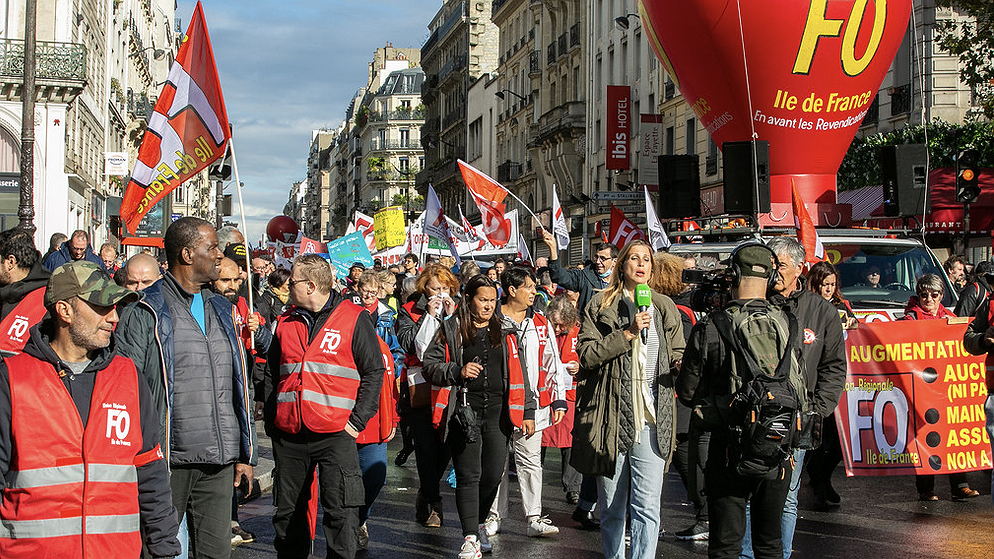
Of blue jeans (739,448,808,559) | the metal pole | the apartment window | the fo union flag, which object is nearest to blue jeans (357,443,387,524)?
the fo union flag

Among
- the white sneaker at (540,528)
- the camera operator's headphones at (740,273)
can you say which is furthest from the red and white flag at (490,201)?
the camera operator's headphones at (740,273)

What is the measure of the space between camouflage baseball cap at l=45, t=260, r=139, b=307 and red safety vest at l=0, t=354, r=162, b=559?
210 millimetres

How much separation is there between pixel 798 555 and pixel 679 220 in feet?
22.1

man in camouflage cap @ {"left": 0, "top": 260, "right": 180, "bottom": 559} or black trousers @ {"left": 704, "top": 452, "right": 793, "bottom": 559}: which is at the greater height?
man in camouflage cap @ {"left": 0, "top": 260, "right": 180, "bottom": 559}

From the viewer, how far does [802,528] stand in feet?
26.1

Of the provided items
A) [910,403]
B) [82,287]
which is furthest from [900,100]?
[82,287]

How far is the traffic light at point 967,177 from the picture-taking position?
14828 mm

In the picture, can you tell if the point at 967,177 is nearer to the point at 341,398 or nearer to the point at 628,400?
the point at 628,400

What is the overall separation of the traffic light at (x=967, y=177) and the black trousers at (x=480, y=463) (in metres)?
9.72

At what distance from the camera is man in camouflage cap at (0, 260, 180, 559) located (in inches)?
137

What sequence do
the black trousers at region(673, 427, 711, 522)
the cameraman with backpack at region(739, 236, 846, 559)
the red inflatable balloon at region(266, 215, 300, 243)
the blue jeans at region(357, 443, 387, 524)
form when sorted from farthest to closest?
the red inflatable balloon at region(266, 215, 300, 243) < the blue jeans at region(357, 443, 387, 524) < the black trousers at region(673, 427, 711, 522) < the cameraman with backpack at region(739, 236, 846, 559)

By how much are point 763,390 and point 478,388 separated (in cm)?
256

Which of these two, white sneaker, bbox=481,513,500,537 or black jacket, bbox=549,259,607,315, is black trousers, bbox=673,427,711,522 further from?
black jacket, bbox=549,259,607,315

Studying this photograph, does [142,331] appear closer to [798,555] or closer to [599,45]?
[798,555]
